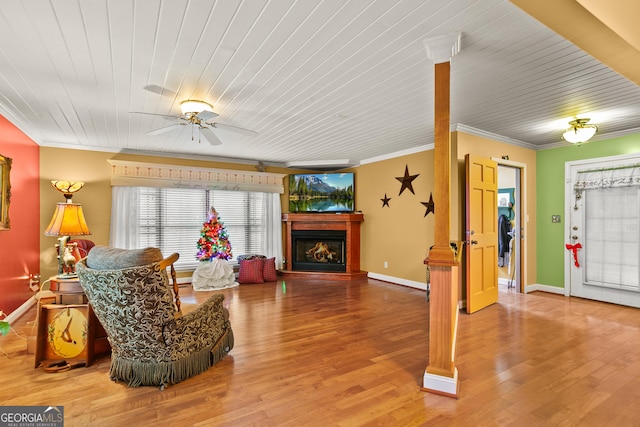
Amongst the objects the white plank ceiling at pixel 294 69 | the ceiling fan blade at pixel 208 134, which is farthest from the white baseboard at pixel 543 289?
the ceiling fan blade at pixel 208 134

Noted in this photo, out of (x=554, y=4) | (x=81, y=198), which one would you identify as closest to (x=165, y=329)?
(x=554, y=4)

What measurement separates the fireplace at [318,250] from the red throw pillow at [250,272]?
932 millimetres

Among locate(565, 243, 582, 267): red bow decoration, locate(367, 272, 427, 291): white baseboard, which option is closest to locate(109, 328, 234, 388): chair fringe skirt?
locate(367, 272, 427, 291): white baseboard

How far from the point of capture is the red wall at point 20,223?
346 cm

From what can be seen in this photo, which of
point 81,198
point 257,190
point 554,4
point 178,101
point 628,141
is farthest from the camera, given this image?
point 257,190

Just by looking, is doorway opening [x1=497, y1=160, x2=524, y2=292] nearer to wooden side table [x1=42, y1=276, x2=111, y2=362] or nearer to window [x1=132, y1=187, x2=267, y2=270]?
window [x1=132, y1=187, x2=267, y2=270]

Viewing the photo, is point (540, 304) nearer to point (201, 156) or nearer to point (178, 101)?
point (178, 101)

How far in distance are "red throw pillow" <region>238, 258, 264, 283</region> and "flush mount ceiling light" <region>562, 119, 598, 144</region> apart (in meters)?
5.18

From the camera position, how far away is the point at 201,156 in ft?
19.7

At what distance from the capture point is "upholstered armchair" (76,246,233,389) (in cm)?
210

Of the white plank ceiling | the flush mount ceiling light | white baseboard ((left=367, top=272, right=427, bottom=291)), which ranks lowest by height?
white baseboard ((left=367, top=272, right=427, bottom=291))

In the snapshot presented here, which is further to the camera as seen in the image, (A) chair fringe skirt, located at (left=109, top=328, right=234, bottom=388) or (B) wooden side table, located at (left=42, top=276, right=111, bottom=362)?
(B) wooden side table, located at (left=42, top=276, right=111, bottom=362)

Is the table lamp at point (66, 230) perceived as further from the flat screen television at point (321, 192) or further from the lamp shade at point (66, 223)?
the flat screen television at point (321, 192)

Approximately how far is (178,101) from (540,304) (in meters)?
5.31
